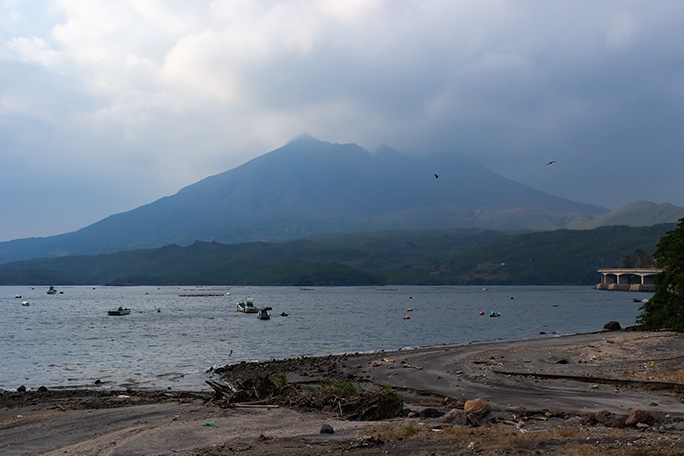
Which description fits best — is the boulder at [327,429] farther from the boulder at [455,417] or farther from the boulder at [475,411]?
the boulder at [475,411]

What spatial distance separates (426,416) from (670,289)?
3566cm

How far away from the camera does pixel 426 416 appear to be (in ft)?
67.0

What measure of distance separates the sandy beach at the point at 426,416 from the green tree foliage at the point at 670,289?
10.5 m

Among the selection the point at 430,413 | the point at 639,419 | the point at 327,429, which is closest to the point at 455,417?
the point at 430,413

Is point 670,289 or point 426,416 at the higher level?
point 670,289

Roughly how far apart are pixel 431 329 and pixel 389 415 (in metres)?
58.7

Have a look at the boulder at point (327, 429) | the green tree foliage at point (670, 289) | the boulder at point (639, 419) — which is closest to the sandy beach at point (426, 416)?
the boulder at point (639, 419)

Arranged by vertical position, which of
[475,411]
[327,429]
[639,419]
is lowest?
[327,429]

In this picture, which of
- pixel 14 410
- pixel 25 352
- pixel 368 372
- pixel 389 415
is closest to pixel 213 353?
pixel 25 352

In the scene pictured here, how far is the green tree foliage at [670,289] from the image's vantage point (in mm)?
45312

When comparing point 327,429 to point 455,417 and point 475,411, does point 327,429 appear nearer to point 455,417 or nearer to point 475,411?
point 455,417

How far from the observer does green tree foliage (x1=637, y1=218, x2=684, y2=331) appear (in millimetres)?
45312

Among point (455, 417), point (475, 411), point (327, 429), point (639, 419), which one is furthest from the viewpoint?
point (455, 417)

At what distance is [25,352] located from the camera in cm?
5512
